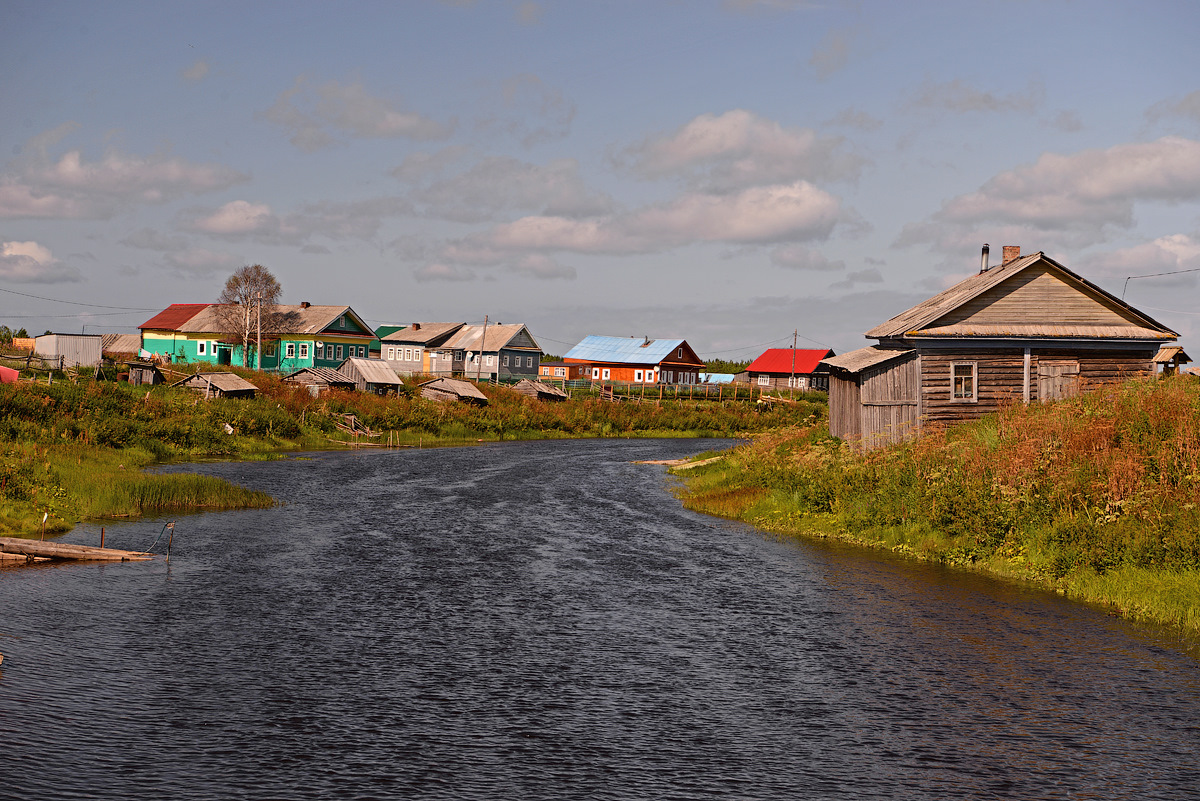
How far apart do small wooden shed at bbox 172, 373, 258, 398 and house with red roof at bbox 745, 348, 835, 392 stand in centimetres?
6779

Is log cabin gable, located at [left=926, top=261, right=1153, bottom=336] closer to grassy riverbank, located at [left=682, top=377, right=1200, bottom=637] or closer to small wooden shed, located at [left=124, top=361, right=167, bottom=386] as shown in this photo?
grassy riverbank, located at [left=682, top=377, right=1200, bottom=637]

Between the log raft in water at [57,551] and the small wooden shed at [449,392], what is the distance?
5304 cm

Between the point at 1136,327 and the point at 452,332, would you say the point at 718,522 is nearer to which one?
the point at 1136,327

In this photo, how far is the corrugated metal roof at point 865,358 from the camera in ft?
106

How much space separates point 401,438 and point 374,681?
50.2m

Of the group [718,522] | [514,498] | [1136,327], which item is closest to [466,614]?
[718,522]

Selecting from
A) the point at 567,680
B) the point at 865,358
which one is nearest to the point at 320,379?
the point at 865,358

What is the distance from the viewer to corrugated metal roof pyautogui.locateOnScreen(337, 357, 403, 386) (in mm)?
71125

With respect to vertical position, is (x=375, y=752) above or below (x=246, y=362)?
below

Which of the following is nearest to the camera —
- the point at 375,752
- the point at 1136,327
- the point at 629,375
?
the point at 375,752

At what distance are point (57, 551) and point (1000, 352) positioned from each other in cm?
2762

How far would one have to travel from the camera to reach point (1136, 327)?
33.5 metres

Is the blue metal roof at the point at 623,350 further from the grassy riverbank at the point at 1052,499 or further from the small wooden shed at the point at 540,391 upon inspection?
the grassy riverbank at the point at 1052,499

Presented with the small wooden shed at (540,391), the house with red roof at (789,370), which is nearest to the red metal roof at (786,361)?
the house with red roof at (789,370)
